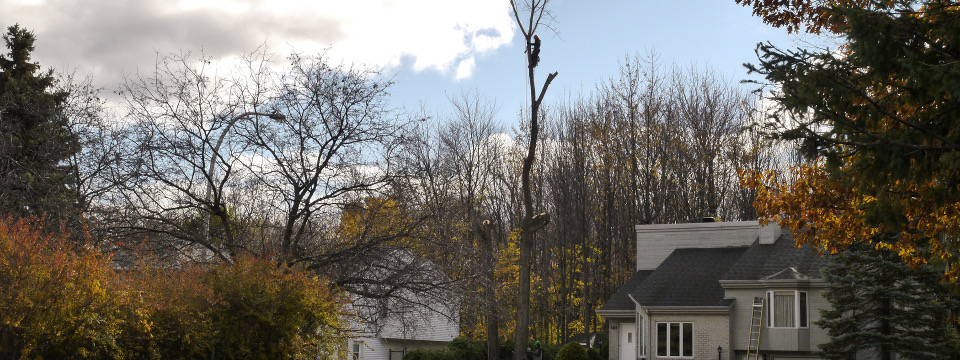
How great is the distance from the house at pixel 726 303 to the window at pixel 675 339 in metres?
0.03

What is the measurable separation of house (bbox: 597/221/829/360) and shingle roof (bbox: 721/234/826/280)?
0.03 meters

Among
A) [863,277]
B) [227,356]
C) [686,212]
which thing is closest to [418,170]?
[227,356]

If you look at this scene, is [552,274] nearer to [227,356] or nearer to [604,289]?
[604,289]

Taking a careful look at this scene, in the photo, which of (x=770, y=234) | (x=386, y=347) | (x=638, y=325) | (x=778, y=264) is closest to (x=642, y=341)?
(x=638, y=325)

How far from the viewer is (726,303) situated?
2827 centimetres

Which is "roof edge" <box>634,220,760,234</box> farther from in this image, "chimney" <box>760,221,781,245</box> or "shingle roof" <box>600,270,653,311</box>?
"shingle roof" <box>600,270,653,311</box>

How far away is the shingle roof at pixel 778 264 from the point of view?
2725cm

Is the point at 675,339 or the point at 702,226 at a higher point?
the point at 702,226

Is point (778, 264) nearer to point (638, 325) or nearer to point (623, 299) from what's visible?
point (638, 325)

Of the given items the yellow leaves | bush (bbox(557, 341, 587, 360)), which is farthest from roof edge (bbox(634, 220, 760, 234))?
the yellow leaves

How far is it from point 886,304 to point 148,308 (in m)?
18.8

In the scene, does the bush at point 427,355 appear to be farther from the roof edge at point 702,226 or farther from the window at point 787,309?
the window at point 787,309

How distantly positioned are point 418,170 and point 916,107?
998 centimetres

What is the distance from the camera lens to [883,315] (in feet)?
74.6
